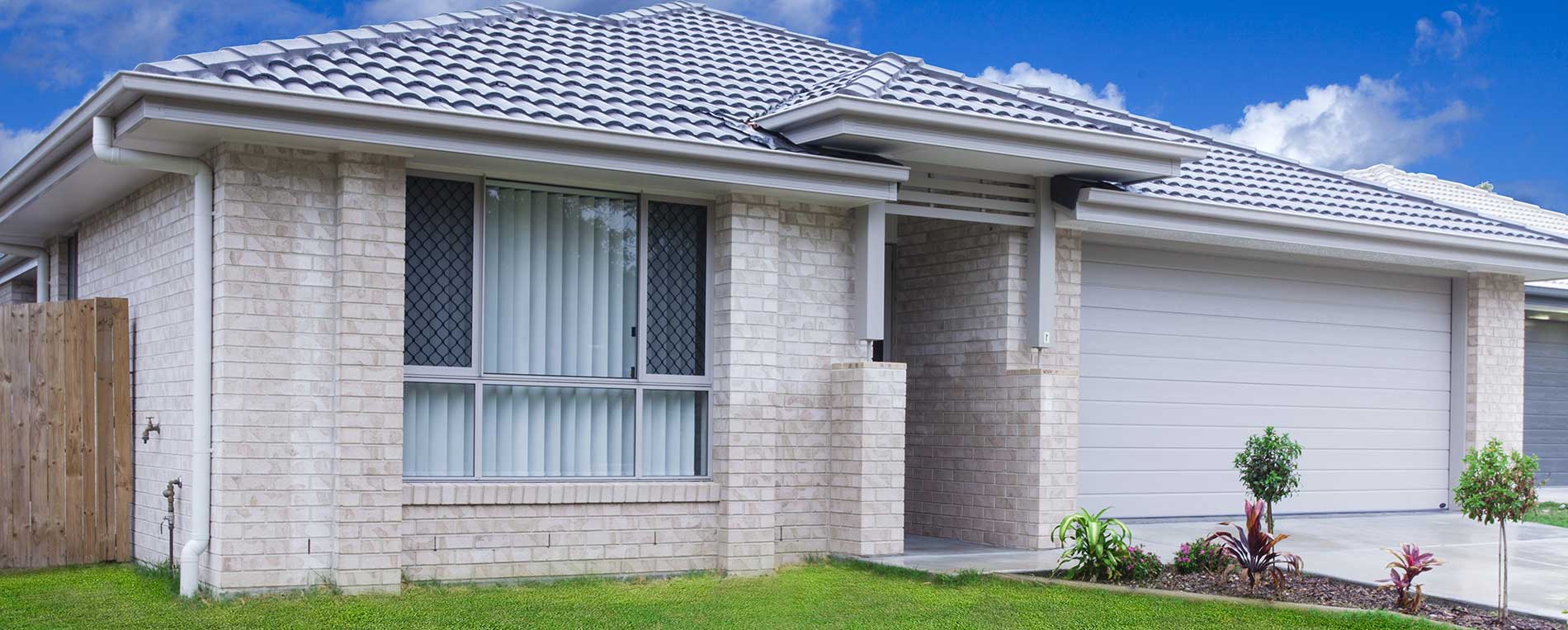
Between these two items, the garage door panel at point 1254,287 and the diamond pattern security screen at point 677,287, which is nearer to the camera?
the diamond pattern security screen at point 677,287

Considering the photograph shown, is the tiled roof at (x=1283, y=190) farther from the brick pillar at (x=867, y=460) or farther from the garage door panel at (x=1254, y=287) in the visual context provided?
the brick pillar at (x=867, y=460)

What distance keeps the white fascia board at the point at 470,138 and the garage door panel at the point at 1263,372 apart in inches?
153

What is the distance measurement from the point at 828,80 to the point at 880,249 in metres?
1.81

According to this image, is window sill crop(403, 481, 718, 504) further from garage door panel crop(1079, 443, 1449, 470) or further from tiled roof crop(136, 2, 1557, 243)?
garage door panel crop(1079, 443, 1449, 470)

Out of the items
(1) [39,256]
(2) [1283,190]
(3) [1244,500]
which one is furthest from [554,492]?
(2) [1283,190]

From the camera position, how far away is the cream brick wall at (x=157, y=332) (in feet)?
30.9

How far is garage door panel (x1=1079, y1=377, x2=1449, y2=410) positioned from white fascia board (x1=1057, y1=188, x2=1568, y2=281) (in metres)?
1.41

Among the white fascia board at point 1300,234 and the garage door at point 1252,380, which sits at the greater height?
the white fascia board at point 1300,234

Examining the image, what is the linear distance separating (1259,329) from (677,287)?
6666 mm

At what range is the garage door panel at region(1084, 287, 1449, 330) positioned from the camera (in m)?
13.2

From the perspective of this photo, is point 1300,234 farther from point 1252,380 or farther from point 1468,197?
point 1468,197

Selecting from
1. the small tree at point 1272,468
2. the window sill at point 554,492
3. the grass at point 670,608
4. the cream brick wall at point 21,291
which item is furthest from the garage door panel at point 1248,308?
the cream brick wall at point 21,291

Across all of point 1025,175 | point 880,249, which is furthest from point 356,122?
point 1025,175

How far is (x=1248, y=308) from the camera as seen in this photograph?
1406cm
